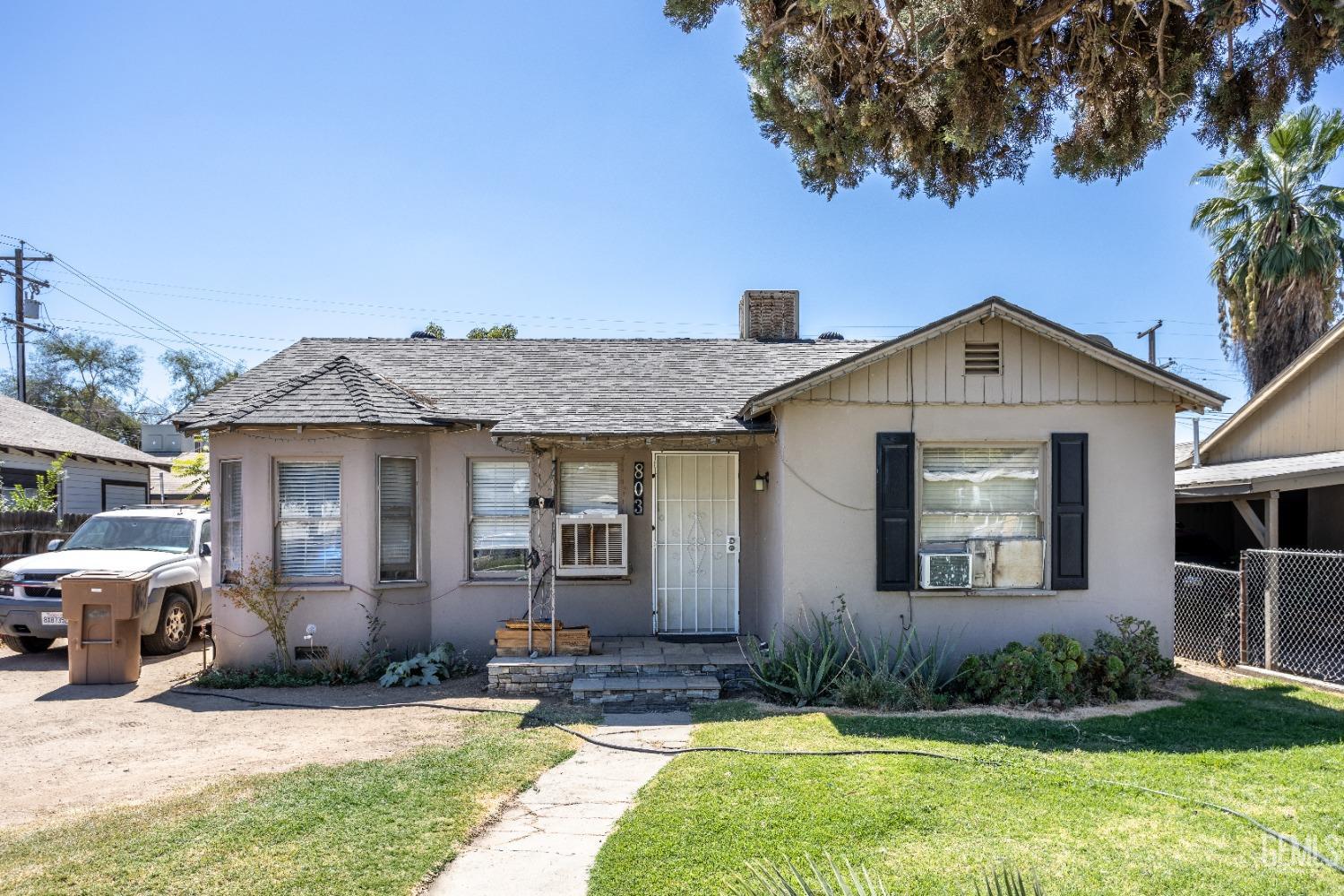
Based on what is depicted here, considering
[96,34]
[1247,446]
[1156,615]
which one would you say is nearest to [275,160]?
[96,34]

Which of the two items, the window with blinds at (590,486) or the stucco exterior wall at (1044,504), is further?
the window with blinds at (590,486)

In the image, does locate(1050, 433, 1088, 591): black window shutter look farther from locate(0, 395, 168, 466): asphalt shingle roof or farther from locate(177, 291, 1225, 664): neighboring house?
locate(0, 395, 168, 466): asphalt shingle roof

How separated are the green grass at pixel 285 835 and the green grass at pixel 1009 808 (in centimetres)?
101

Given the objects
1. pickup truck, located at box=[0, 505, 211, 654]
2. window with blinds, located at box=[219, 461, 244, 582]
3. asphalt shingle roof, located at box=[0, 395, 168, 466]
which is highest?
asphalt shingle roof, located at box=[0, 395, 168, 466]

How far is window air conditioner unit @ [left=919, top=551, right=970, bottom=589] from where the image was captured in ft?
26.6

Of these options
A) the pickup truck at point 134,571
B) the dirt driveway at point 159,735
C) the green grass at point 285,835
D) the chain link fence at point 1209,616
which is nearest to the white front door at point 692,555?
the dirt driveway at point 159,735

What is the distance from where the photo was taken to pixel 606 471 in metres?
10.1

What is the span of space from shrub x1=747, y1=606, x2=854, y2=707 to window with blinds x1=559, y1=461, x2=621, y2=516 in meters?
2.91

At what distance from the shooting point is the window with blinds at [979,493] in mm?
8281

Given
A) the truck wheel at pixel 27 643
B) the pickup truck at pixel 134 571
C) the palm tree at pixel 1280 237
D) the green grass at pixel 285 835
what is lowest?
the truck wheel at pixel 27 643

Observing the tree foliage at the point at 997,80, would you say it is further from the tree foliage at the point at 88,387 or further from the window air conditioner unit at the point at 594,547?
the tree foliage at the point at 88,387

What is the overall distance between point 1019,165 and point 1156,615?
5484mm

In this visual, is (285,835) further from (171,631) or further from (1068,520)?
(171,631)

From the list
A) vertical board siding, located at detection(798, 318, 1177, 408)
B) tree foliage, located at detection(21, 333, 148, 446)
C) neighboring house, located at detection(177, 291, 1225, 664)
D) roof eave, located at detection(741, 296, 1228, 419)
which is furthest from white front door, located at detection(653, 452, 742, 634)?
tree foliage, located at detection(21, 333, 148, 446)
